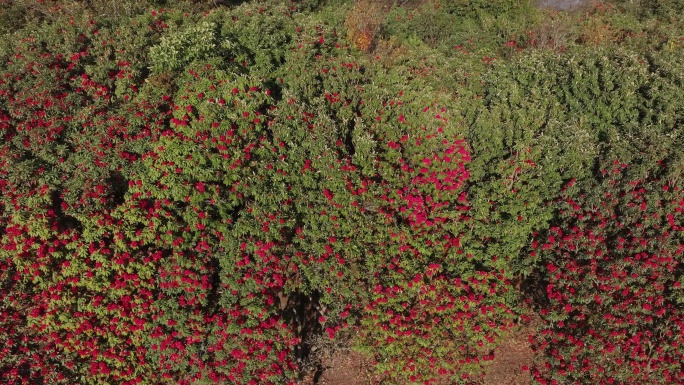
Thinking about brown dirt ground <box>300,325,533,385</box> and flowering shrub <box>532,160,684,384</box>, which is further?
brown dirt ground <box>300,325,533,385</box>

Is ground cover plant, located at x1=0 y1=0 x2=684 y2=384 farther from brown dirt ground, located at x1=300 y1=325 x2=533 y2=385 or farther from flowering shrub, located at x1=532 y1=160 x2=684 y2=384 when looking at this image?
brown dirt ground, located at x1=300 y1=325 x2=533 y2=385

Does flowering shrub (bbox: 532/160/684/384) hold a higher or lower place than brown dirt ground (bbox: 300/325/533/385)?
higher

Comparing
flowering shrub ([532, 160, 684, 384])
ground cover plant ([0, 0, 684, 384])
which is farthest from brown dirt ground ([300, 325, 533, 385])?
flowering shrub ([532, 160, 684, 384])

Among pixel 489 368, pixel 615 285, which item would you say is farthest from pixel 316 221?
pixel 615 285

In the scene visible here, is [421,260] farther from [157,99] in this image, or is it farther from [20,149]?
[20,149]

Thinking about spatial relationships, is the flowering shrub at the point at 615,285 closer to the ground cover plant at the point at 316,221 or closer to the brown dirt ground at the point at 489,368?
the ground cover plant at the point at 316,221

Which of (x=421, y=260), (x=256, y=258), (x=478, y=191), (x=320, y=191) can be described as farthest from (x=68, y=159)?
(x=478, y=191)

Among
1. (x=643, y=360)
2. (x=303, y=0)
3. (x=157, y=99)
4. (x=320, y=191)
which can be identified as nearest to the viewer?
(x=643, y=360)
